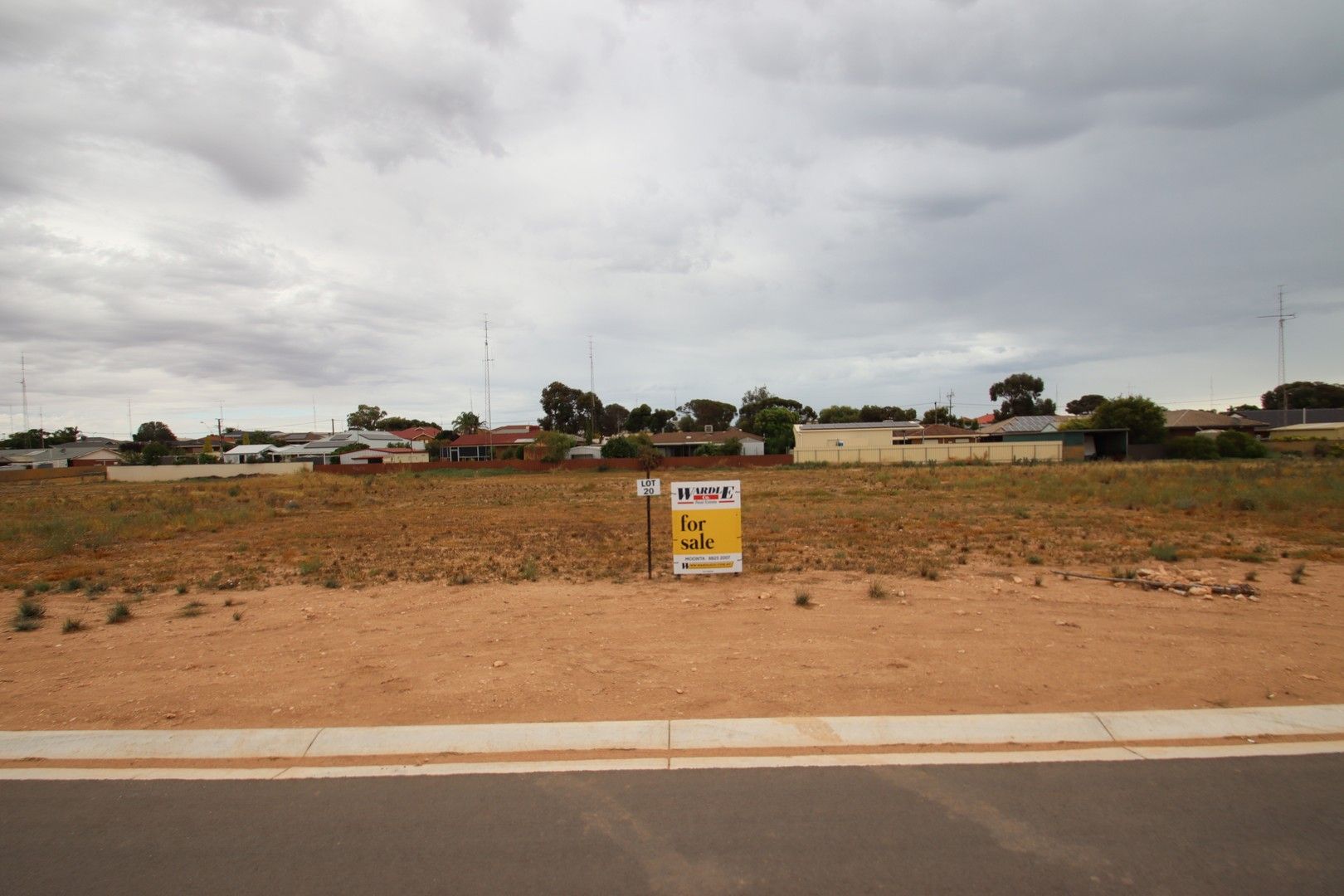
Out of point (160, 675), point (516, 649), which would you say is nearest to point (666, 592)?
point (516, 649)

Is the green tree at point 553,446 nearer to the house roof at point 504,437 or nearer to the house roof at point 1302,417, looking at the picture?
the house roof at point 504,437

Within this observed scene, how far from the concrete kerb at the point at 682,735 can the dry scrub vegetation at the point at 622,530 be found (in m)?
6.16

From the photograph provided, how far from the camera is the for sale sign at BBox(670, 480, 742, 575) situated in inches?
478

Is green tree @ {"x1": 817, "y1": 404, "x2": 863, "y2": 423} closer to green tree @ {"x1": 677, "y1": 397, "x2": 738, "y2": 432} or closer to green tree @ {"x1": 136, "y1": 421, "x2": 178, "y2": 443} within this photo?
green tree @ {"x1": 677, "y1": 397, "x2": 738, "y2": 432}

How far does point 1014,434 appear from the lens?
81500mm

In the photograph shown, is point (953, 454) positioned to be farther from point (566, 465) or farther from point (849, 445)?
point (566, 465)

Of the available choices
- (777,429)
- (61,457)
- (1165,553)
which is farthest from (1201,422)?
(61,457)

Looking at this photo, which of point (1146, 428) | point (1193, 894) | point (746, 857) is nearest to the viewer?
point (1193, 894)

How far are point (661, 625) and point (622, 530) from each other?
38.3 feet

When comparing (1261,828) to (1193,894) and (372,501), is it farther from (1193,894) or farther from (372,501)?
(372,501)

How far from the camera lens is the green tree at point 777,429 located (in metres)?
87.2

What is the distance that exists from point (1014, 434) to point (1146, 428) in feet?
53.1

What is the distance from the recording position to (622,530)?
817 inches

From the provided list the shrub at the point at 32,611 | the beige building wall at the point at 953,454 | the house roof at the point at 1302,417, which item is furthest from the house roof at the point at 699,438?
the shrub at the point at 32,611
